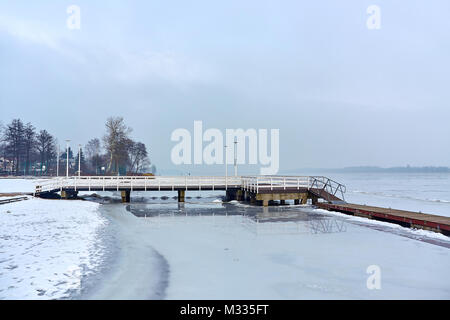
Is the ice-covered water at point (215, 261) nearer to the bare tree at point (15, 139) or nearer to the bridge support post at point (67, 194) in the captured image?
the bridge support post at point (67, 194)

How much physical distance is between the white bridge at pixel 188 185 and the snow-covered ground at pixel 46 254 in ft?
44.7

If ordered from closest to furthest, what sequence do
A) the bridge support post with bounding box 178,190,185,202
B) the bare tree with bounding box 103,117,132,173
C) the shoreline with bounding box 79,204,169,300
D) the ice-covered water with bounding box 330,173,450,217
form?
the shoreline with bounding box 79,204,169,300 < the bridge support post with bounding box 178,190,185,202 < the ice-covered water with bounding box 330,173,450,217 < the bare tree with bounding box 103,117,132,173

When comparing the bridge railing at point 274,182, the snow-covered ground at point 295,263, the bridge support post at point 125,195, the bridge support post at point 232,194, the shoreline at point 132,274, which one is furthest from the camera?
the bridge support post at point 232,194

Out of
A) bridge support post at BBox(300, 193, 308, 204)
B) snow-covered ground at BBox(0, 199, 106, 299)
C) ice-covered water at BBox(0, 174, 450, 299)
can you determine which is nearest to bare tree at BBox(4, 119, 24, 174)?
snow-covered ground at BBox(0, 199, 106, 299)

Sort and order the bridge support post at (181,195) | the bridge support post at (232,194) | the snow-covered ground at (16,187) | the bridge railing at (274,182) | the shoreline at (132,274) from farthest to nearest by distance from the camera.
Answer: the snow-covered ground at (16,187) → the bridge support post at (232,194) → the bridge support post at (181,195) → the bridge railing at (274,182) → the shoreline at (132,274)

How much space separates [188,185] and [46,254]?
935 inches

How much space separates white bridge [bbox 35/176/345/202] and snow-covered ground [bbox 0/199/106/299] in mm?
13639

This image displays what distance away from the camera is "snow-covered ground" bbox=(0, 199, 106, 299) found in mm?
7707

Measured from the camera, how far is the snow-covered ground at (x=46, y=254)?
25.3 feet

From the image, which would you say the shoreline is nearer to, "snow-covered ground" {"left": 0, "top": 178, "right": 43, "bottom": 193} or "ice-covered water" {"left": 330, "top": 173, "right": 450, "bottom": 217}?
"ice-covered water" {"left": 330, "top": 173, "right": 450, "bottom": 217}

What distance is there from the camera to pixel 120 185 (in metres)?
33.6

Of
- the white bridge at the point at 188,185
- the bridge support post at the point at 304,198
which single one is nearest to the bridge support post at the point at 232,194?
the white bridge at the point at 188,185
